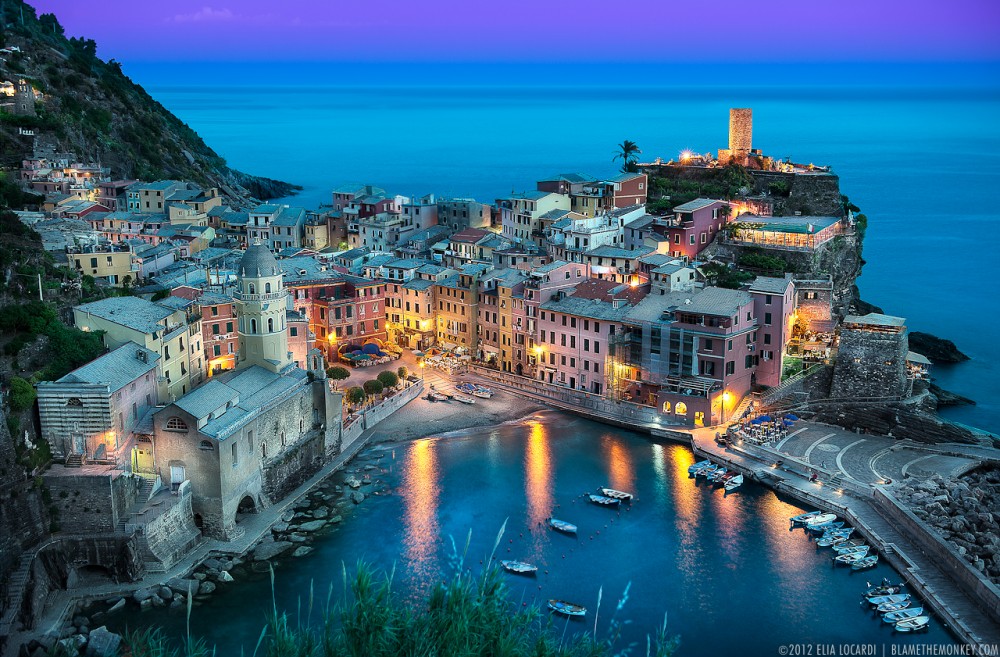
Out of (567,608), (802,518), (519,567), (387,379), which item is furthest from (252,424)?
(802,518)

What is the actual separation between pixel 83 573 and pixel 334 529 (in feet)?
29.6

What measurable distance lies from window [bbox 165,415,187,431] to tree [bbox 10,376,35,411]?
4586 mm

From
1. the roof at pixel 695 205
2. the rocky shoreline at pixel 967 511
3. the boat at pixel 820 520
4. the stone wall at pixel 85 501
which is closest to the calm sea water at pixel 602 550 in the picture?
the boat at pixel 820 520

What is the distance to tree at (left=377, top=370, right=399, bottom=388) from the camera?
166ft

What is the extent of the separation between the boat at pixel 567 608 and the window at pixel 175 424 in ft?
46.5

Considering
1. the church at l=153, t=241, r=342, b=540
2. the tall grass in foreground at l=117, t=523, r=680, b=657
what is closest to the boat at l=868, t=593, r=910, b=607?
the tall grass in foreground at l=117, t=523, r=680, b=657

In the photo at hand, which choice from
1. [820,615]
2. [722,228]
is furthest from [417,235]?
[820,615]

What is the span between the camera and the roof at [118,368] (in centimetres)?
3556

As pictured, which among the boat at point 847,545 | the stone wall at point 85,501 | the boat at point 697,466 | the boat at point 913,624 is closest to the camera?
the boat at point 913,624

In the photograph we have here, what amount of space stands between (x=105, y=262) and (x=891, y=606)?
41.6 meters

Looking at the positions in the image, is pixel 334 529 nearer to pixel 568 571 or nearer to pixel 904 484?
pixel 568 571

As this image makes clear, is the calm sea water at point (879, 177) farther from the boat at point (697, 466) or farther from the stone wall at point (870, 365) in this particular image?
the boat at point (697, 466)

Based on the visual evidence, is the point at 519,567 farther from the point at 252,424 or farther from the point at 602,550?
the point at 252,424

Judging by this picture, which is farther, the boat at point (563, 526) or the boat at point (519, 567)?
Result: the boat at point (563, 526)
